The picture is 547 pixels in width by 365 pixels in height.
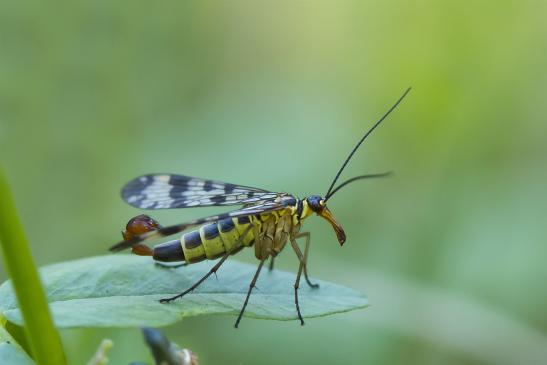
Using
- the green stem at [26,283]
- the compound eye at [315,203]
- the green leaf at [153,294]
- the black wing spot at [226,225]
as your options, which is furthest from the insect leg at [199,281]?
the green stem at [26,283]

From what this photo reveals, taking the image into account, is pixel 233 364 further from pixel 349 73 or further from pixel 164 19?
pixel 164 19

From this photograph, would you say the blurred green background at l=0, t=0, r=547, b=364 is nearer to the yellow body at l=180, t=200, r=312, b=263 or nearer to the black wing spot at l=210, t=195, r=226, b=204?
the yellow body at l=180, t=200, r=312, b=263

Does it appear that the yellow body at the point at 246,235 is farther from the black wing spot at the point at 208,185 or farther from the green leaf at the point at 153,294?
the black wing spot at the point at 208,185

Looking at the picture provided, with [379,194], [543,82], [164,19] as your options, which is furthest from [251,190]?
[164,19]

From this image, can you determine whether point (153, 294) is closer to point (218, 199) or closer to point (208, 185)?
point (218, 199)

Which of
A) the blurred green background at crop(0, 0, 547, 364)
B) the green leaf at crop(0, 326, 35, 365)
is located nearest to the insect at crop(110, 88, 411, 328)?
the blurred green background at crop(0, 0, 547, 364)
